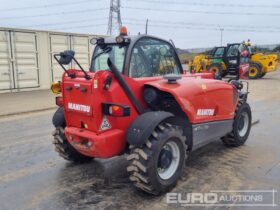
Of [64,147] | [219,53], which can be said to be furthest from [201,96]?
[219,53]

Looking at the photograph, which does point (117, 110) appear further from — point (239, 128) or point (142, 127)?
point (239, 128)

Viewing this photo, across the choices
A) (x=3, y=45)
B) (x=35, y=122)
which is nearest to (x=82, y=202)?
(x=35, y=122)

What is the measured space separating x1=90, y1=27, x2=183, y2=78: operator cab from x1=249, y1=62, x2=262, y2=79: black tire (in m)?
17.6

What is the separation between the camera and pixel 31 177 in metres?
4.46

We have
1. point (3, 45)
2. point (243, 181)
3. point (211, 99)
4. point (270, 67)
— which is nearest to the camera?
point (243, 181)

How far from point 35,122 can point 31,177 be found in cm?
380

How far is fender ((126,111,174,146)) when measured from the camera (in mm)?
3633

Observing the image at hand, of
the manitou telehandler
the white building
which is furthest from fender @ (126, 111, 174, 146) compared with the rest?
the white building

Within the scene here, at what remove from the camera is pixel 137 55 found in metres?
4.24

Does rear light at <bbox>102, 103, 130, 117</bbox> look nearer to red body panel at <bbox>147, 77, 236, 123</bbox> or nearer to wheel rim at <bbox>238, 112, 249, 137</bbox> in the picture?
red body panel at <bbox>147, 77, 236, 123</bbox>

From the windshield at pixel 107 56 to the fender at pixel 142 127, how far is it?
30.0 inches

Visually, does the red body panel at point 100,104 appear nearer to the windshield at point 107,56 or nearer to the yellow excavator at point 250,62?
the windshield at point 107,56

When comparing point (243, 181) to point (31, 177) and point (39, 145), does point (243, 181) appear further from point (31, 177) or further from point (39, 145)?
point (39, 145)

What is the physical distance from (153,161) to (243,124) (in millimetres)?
3028
